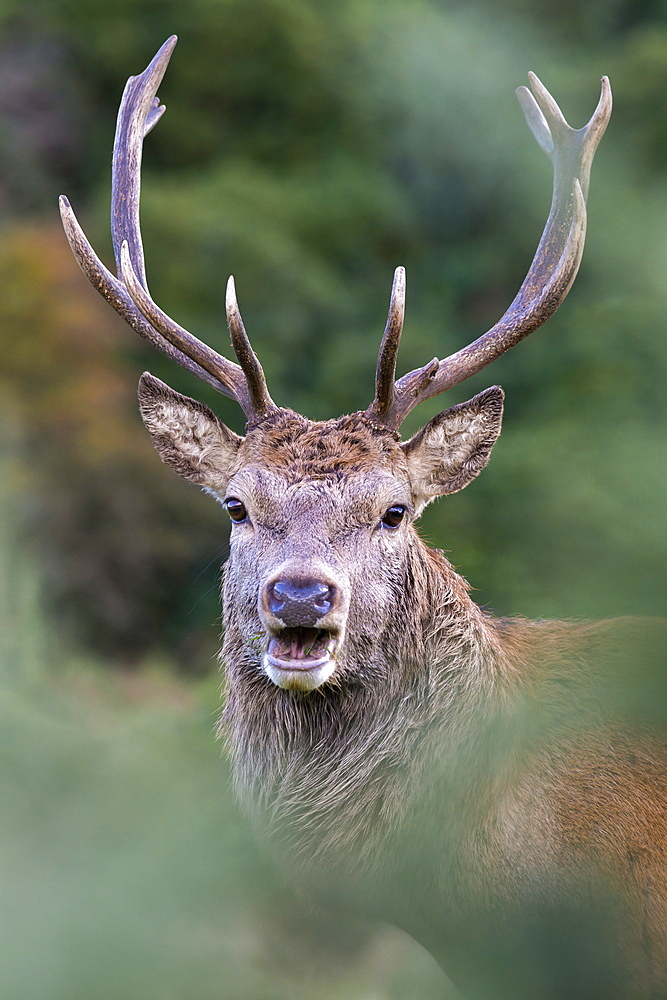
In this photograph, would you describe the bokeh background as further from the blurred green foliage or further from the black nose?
the black nose

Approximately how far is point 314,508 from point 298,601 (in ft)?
1.60

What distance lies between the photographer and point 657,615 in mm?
1508

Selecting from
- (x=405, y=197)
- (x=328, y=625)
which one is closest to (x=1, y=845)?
(x=328, y=625)

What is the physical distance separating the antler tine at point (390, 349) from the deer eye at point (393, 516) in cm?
39

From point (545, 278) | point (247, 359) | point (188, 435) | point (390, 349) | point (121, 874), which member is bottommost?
point (121, 874)

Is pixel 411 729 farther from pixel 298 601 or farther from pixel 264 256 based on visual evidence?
pixel 264 256

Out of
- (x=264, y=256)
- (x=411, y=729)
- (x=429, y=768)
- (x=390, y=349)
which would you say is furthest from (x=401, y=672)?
(x=264, y=256)

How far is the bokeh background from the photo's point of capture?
1.49m

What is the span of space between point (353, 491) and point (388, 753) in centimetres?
90

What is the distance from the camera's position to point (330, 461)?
371cm

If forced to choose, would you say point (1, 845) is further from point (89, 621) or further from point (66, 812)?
point (89, 621)

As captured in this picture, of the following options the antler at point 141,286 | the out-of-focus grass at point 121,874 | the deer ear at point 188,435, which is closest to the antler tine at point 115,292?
the antler at point 141,286

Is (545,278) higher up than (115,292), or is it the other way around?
(545,278)

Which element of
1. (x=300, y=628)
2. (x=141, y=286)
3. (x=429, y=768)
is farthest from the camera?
(x=141, y=286)
